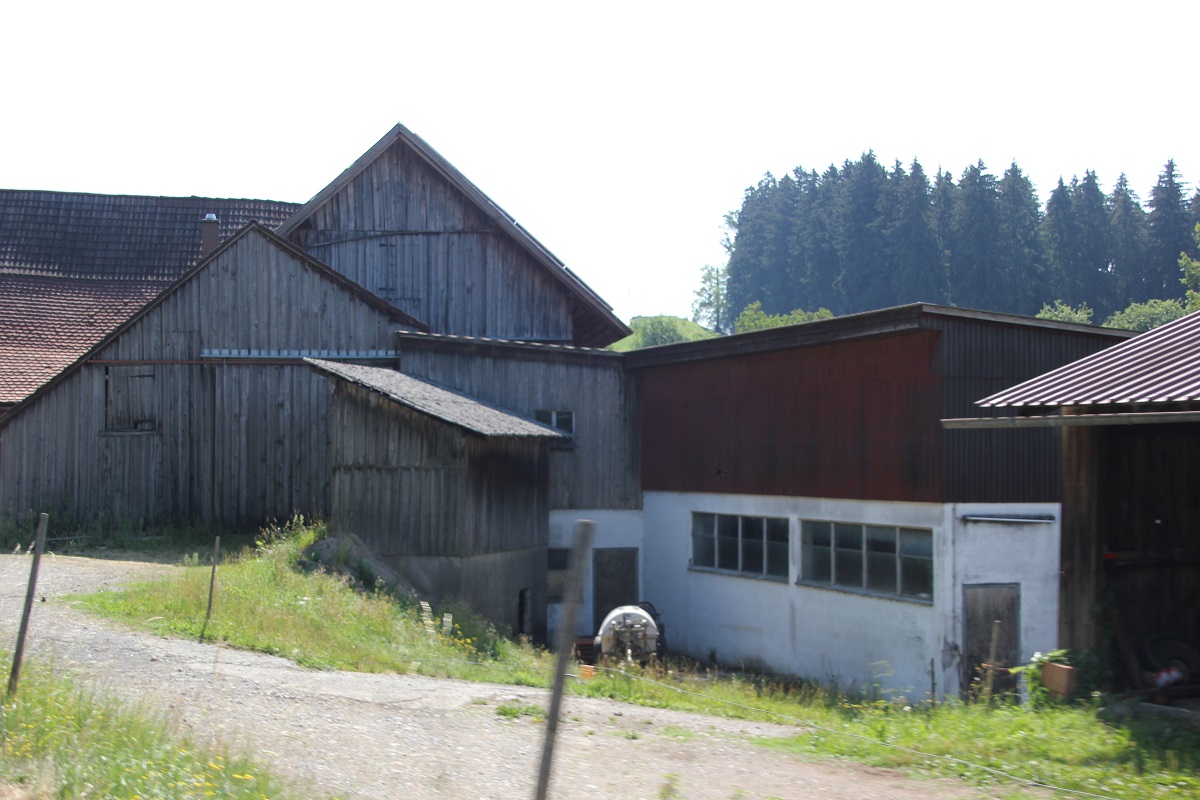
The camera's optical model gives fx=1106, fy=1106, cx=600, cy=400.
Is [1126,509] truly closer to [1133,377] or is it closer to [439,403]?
[1133,377]

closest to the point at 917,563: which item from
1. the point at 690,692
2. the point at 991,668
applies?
the point at 690,692

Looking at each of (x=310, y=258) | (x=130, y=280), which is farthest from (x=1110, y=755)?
(x=130, y=280)

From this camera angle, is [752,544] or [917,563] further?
[752,544]

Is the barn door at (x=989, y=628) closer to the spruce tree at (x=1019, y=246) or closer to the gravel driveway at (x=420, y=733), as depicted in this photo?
the gravel driveway at (x=420, y=733)

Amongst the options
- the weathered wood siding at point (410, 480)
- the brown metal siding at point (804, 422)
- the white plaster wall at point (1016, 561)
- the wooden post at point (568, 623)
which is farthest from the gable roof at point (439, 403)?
the wooden post at point (568, 623)

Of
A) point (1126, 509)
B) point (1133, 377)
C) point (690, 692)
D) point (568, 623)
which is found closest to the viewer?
point (568, 623)

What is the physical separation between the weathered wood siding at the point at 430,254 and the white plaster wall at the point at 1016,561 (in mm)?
12879

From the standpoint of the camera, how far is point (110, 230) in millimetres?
31375

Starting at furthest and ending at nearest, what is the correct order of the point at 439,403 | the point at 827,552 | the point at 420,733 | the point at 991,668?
the point at 827,552, the point at 439,403, the point at 991,668, the point at 420,733

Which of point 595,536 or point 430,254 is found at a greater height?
point 430,254

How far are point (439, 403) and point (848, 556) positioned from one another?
25.5 ft

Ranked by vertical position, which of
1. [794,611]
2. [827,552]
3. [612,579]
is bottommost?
[794,611]

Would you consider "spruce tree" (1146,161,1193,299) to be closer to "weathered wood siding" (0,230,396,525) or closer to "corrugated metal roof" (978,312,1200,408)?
"weathered wood siding" (0,230,396,525)

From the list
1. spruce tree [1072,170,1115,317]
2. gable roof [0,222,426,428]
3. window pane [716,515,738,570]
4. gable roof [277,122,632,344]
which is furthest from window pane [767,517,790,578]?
spruce tree [1072,170,1115,317]
